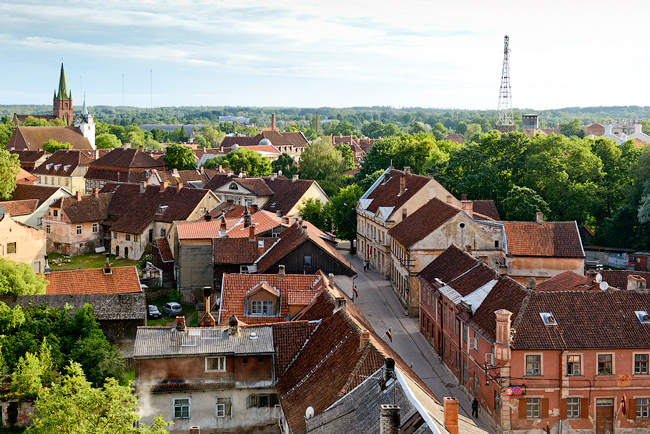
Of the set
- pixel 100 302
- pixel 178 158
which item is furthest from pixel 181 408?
pixel 178 158

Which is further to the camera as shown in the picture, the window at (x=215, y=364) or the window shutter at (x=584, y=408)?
the window shutter at (x=584, y=408)

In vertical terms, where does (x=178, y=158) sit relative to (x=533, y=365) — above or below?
above

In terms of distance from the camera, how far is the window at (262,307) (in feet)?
129

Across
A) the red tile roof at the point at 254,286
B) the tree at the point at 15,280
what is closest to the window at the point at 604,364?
the red tile roof at the point at 254,286

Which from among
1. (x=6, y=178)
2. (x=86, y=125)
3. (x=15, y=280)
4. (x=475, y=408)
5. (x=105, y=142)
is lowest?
(x=475, y=408)

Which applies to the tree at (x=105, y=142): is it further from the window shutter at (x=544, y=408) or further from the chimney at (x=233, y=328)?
the window shutter at (x=544, y=408)

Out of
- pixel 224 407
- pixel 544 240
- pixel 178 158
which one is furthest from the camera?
pixel 178 158

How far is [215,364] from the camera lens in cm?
3150

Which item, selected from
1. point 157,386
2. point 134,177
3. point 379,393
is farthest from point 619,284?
point 134,177

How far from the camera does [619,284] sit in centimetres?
4581

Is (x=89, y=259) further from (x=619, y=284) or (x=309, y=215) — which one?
(x=619, y=284)

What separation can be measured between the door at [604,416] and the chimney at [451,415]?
47.8 feet

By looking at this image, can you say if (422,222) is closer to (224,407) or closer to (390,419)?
(224,407)

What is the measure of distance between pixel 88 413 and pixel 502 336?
62.3 ft
